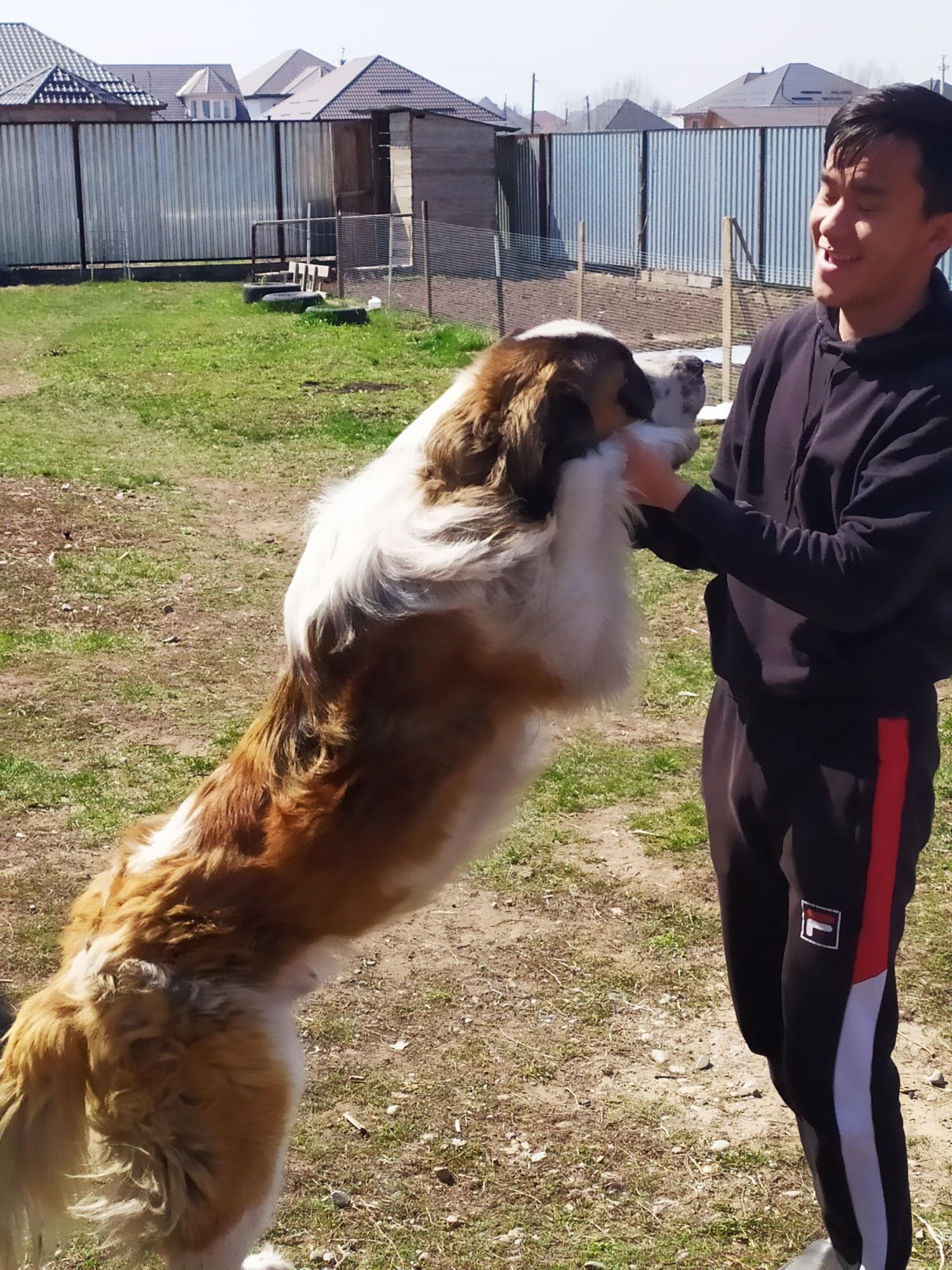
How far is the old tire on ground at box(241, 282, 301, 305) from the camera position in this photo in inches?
949

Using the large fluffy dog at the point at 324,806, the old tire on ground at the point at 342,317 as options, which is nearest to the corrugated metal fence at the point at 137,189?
the old tire on ground at the point at 342,317

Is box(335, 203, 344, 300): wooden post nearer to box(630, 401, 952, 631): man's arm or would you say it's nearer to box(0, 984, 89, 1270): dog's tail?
box(0, 984, 89, 1270): dog's tail

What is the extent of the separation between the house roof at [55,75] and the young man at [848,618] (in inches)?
1848

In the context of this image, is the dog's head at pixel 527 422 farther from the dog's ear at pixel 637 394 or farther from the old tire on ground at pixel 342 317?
the old tire on ground at pixel 342 317

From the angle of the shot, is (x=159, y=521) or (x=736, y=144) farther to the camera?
(x=736, y=144)

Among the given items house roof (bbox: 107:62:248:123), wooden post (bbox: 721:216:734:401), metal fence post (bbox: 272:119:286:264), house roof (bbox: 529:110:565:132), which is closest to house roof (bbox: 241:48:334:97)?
house roof (bbox: 107:62:248:123)

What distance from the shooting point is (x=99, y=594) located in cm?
881

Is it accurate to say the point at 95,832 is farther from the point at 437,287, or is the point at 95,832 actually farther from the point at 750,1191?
the point at 437,287

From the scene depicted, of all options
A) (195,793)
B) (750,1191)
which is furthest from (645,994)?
(195,793)

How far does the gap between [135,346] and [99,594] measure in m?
11.7

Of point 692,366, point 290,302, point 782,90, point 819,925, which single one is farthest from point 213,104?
point 819,925

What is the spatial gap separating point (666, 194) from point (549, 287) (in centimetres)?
884

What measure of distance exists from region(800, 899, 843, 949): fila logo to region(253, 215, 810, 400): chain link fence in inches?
392

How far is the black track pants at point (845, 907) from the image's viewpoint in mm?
2797
